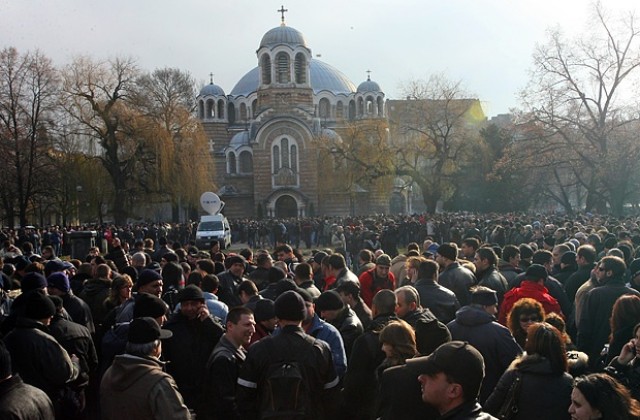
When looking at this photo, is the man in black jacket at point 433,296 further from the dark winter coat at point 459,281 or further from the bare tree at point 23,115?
the bare tree at point 23,115

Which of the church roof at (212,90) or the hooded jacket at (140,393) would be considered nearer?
the hooded jacket at (140,393)

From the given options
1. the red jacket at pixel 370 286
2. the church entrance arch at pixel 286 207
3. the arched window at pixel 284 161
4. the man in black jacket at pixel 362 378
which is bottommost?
the man in black jacket at pixel 362 378

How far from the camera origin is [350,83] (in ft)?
229

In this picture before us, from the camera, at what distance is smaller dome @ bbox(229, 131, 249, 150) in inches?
2272

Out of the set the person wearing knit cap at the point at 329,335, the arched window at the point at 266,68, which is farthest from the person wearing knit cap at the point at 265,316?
the arched window at the point at 266,68

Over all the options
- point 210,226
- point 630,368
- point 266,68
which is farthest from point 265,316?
point 266,68

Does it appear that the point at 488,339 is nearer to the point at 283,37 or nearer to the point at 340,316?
the point at 340,316

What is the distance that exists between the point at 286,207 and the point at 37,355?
4936 centimetres

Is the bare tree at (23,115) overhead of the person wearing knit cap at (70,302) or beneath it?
overhead

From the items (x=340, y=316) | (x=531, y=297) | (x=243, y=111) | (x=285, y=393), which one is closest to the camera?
(x=285, y=393)

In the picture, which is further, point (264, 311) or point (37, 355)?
point (264, 311)

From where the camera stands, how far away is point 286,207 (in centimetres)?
5434

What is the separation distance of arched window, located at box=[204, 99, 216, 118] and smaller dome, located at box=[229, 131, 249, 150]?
3120 mm

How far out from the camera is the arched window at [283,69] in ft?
184
